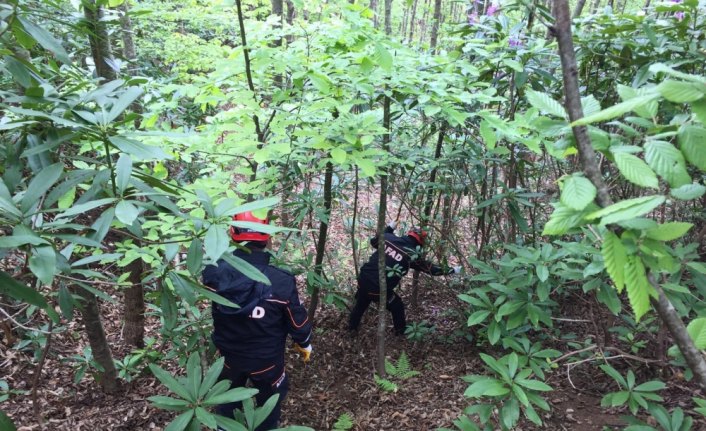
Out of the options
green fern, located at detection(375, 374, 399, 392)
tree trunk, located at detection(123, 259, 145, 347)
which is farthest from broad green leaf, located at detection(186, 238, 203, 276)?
green fern, located at detection(375, 374, 399, 392)

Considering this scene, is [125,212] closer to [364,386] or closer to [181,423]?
[181,423]

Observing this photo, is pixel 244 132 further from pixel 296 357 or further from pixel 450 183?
pixel 296 357

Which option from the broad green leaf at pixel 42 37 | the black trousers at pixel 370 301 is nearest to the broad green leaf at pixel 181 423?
the broad green leaf at pixel 42 37

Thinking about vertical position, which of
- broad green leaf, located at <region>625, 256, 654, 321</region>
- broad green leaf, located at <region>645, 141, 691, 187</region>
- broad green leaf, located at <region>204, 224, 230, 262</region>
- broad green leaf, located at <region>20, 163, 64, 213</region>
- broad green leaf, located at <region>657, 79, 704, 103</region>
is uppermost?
broad green leaf, located at <region>657, 79, 704, 103</region>

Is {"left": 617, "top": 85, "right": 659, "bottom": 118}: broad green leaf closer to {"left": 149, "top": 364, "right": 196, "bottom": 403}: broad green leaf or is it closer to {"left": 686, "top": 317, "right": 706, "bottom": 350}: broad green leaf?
{"left": 686, "top": 317, "right": 706, "bottom": 350}: broad green leaf

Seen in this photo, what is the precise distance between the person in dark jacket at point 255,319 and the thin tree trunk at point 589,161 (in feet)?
7.59

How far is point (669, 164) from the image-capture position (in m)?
0.81

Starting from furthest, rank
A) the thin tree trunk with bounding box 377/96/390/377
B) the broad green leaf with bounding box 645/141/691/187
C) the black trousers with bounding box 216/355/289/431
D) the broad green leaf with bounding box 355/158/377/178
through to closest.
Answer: the thin tree trunk with bounding box 377/96/390/377 < the black trousers with bounding box 216/355/289/431 < the broad green leaf with bounding box 355/158/377/178 < the broad green leaf with bounding box 645/141/691/187

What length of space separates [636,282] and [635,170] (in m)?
0.22

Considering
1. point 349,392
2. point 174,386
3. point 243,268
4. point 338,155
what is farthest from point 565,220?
point 349,392

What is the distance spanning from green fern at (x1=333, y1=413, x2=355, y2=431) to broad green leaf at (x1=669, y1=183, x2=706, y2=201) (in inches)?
123

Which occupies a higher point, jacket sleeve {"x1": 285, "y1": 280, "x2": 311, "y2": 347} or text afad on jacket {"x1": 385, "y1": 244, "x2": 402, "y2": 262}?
jacket sleeve {"x1": 285, "y1": 280, "x2": 311, "y2": 347}

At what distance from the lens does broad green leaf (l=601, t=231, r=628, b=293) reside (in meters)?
0.80

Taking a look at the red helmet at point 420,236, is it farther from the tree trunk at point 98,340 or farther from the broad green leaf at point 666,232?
the broad green leaf at point 666,232
